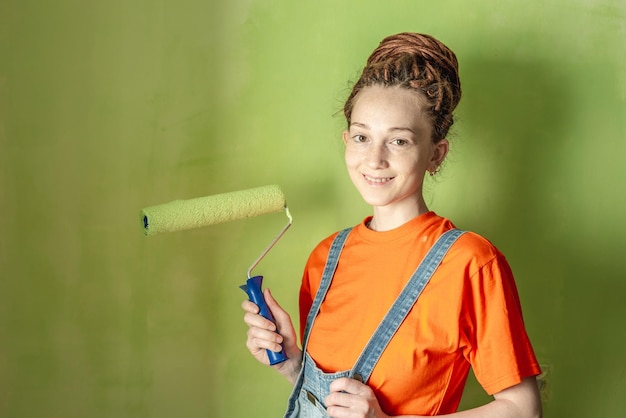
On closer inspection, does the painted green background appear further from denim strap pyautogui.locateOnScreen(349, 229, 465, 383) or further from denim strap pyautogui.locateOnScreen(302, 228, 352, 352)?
denim strap pyautogui.locateOnScreen(349, 229, 465, 383)

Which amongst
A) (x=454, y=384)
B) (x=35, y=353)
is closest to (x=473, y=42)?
(x=454, y=384)

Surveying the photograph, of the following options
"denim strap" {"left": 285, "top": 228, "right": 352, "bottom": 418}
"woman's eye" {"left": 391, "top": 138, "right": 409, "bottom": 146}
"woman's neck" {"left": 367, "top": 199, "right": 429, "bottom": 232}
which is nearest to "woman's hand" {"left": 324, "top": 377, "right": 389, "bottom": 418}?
"denim strap" {"left": 285, "top": 228, "right": 352, "bottom": 418}

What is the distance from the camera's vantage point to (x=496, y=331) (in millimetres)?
→ 1016

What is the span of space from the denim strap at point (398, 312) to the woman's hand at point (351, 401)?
0.03 meters

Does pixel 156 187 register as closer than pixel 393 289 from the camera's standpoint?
No

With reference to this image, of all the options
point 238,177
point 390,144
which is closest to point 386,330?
point 390,144

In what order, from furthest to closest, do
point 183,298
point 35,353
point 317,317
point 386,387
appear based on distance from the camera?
point 183,298 < point 35,353 < point 317,317 < point 386,387

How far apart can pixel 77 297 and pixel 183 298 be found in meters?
0.21

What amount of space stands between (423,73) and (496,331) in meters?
0.43

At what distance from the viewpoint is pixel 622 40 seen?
1.46 metres

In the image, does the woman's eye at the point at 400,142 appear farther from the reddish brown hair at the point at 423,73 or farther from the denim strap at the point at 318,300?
the denim strap at the point at 318,300

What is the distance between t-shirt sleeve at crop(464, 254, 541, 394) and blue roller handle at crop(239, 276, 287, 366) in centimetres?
35

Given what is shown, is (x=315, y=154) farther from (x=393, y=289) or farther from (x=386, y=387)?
(x=386, y=387)

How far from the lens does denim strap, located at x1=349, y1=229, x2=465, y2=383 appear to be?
107cm
